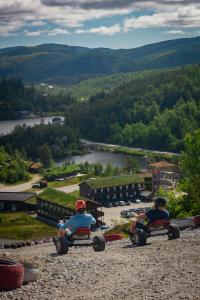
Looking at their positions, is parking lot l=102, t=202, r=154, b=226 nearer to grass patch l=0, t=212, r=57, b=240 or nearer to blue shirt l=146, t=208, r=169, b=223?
grass patch l=0, t=212, r=57, b=240

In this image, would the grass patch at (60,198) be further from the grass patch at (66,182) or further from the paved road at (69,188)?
the grass patch at (66,182)

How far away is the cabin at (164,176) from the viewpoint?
8381 cm

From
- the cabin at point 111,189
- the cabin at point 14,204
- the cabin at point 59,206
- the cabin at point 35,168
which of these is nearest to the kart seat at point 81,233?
the cabin at point 59,206

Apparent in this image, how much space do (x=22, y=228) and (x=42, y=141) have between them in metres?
104

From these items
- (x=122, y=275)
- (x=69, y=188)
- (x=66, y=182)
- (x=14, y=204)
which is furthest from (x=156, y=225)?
(x=66, y=182)

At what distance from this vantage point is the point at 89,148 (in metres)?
153

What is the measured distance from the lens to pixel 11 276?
36.1ft

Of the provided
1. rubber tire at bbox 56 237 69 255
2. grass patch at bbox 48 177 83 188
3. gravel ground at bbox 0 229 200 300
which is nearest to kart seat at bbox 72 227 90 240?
rubber tire at bbox 56 237 69 255

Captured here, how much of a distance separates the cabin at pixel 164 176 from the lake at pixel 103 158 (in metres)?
20.3

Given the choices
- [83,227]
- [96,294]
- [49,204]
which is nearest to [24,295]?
[96,294]

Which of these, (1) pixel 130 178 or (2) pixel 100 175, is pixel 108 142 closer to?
(2) pixel 100 175

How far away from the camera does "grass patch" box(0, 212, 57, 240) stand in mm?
43731

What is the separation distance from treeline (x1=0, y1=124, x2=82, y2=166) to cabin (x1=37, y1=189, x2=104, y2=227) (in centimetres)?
6889

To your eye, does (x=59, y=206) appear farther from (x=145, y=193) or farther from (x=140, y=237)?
(x=140, y=237)
